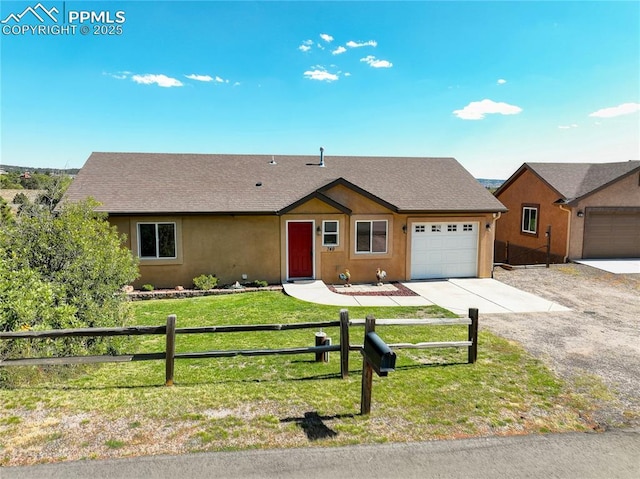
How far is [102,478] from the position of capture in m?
4.17

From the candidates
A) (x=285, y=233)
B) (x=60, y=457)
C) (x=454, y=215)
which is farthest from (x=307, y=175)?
(x=60, y=457)

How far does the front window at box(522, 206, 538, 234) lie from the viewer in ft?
75.4

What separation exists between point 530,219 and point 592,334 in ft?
50.4

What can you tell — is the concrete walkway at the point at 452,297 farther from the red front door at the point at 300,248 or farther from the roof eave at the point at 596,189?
the roof eave at the point at 596,189

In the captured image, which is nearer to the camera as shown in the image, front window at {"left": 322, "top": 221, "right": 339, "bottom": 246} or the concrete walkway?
the concrete walkway

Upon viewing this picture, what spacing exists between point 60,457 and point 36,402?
1719 mm

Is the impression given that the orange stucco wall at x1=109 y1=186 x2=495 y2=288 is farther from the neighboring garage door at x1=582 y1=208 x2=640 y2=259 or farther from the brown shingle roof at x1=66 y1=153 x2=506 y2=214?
the neighboring garage door at x1=582 y1=208 x2=640 y2=259

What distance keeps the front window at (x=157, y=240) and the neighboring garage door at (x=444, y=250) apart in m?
9.63

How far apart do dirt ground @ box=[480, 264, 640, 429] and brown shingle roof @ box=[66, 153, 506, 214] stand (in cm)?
431

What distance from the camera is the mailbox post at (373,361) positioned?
4949 millimetres

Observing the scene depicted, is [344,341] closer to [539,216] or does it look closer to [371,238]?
[371,238]

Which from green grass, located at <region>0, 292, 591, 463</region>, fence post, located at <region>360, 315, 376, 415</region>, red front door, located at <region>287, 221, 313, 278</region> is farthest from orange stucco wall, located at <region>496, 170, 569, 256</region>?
fence post, located at <region>360, 315, 376, 415</region>

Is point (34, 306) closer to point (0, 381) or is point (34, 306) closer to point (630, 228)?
point (0, 381)

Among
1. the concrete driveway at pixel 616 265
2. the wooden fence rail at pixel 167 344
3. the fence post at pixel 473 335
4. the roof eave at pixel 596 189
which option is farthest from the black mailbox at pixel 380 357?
the roof eave at pixel 596 189
